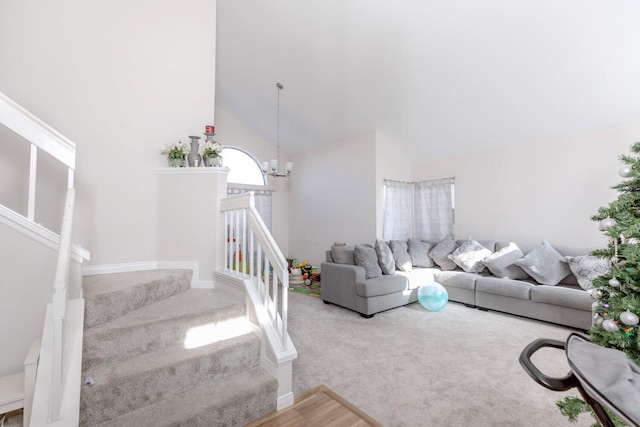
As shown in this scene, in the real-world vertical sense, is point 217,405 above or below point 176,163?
below

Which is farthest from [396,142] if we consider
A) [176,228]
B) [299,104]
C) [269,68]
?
[176,228]

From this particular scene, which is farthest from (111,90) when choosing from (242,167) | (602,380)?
(242,167)

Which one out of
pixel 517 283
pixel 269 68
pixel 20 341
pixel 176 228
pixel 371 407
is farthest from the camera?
pixel 269 68

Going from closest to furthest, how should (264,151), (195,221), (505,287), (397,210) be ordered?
1. (195,221)
2. (505,287)
3. (397,210)
4. (264,151)

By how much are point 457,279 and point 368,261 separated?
1.43m

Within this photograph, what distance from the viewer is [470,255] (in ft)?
14.5

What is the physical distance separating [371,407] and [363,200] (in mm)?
3936

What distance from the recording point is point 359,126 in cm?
544

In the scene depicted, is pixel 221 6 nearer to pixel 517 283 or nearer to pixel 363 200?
pixel 363 200

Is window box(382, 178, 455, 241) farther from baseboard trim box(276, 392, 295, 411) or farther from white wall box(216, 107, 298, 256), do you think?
baseboard trim box(276, 392, 295, 411)

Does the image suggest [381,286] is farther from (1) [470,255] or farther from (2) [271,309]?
(2) [271,309]

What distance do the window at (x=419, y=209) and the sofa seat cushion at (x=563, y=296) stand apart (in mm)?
1908

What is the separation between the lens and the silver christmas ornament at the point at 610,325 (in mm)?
1304

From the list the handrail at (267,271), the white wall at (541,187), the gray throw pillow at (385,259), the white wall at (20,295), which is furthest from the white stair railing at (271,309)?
the white wall at (541,187)
